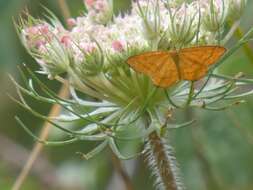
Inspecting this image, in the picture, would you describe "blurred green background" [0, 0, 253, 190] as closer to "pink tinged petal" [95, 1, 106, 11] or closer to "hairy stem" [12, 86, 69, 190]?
"hairy stem" [12, 86, 69, 190]

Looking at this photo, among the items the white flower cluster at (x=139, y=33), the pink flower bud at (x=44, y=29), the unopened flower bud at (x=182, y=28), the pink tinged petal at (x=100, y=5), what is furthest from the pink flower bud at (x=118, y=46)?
the pink tinged petal at (x=100, y=5)

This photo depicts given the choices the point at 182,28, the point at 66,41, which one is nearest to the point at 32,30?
the point at 66,41

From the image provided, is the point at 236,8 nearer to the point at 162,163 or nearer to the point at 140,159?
the point at 162,163

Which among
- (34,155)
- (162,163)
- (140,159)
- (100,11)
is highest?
(100,11)

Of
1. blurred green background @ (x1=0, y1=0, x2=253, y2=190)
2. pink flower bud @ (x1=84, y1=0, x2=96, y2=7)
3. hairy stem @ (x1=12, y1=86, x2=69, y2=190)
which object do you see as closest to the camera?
pink flower bud @ (x1=84, y1=0, x2=96, y2=7)

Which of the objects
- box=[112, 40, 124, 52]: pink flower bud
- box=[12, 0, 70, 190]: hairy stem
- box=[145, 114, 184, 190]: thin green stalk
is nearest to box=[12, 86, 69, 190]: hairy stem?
box=[12, 0, 70, 190]: hairy stem

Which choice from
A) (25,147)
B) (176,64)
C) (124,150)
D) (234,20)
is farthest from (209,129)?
(176,64)

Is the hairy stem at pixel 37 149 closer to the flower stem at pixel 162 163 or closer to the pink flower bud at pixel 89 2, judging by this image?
the pink flower bud at pixel 89 2
